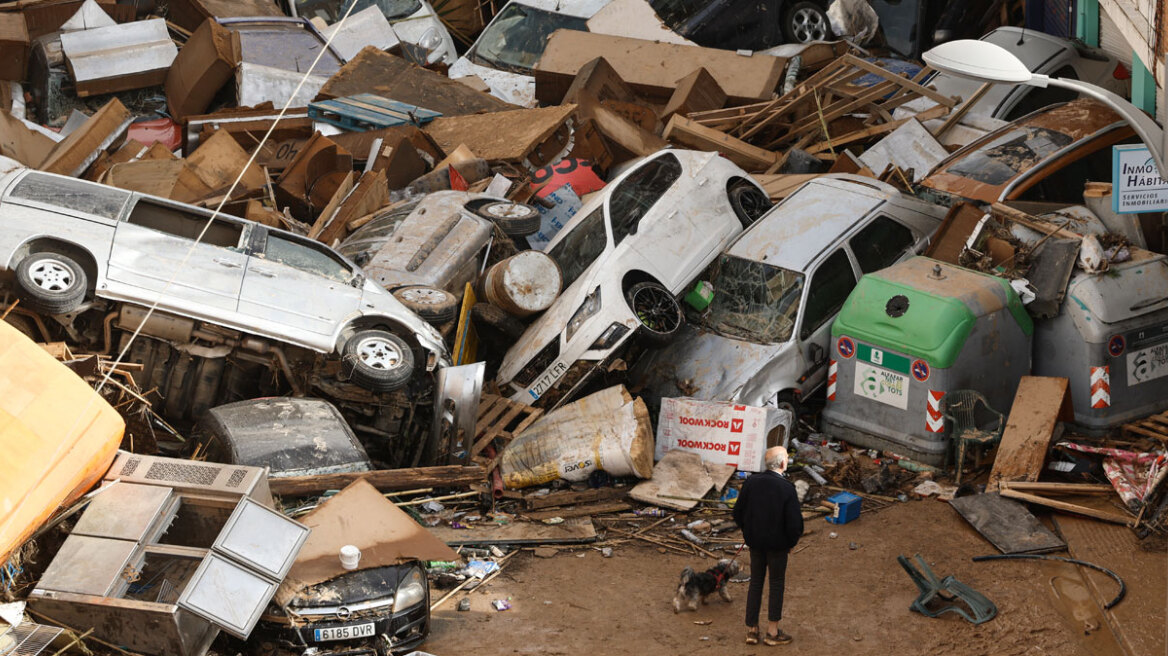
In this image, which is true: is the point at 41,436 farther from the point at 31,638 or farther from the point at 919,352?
the point at 919,352

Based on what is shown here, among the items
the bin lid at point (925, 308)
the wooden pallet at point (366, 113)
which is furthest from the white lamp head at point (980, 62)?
the wooden pallet at point (366, 113)

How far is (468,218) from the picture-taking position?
1227 centimetres

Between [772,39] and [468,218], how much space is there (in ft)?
24.9

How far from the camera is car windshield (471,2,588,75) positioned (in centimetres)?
1838

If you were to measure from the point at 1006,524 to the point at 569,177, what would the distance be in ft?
22.4

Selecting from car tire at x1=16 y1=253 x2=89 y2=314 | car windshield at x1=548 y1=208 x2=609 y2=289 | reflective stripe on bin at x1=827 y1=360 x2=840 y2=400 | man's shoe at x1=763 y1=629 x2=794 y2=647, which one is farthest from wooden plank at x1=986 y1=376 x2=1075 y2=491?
car tire at x1=16 y1=253 x2=89 y2=314

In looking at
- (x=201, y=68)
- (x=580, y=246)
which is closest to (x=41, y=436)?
(x=580, y=246)

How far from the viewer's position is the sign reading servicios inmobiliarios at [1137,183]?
876 cm

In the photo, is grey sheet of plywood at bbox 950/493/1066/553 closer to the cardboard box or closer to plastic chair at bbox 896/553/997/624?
plastic chair at bbox 896/553/997/624

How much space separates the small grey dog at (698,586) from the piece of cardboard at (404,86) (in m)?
9.50

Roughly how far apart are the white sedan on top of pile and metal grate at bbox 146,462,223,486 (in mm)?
3553

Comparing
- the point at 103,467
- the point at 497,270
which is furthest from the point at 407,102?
the point at 103,467

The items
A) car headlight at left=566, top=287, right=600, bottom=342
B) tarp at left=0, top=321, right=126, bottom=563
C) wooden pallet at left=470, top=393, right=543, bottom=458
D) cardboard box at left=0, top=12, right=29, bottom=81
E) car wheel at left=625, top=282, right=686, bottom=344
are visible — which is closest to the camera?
tarp at left=0, top=321, right=126, bottom=563

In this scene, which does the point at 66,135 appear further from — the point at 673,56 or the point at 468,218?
the point at 673,56
